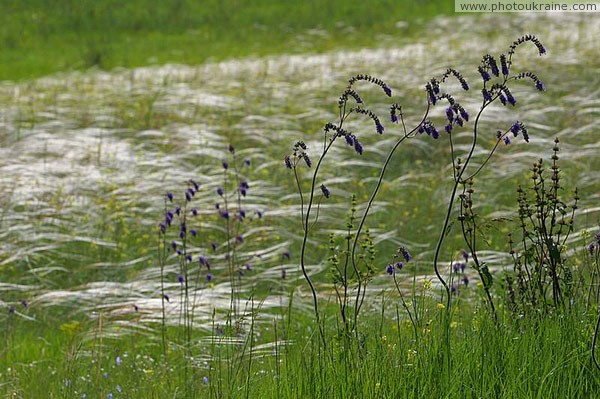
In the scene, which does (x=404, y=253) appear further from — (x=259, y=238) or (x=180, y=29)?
(x=180, y=29)

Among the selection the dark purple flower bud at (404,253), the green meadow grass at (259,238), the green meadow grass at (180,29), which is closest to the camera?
the green meadow grass at (259,238)

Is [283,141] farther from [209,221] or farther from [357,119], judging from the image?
[209,221]

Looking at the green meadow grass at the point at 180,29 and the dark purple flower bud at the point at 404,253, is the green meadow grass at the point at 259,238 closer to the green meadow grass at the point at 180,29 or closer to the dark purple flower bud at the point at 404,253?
the dark purple flower bud at the point at 404,253

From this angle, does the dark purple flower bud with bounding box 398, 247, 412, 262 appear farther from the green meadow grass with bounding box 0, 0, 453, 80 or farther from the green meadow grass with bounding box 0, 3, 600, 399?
the green meadow grass with bounding box 0, 0, 453, 80

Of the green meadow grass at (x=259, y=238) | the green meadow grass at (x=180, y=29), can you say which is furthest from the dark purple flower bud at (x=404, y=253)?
the green meadow grass at (x=180, y=29)

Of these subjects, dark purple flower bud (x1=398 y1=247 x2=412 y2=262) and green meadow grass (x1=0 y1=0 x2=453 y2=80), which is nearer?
dark purple flower bud (x1=398 y1=247 x2=412 y2=262)

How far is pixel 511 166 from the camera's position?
24.4 ft

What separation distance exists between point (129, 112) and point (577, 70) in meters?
5.60

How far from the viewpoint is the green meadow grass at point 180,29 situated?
20.3m

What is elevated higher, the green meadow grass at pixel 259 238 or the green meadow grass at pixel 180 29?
the green meadow grass at pixel 180 29

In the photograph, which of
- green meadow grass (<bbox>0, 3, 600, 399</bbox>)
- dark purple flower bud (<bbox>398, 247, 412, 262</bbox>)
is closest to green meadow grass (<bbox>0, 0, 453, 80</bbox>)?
green meadow grass (<bbox>0, 3, 600, 399</bbox>)

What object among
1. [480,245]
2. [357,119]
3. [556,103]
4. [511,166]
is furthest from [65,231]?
[556,103]

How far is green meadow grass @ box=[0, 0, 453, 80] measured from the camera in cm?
2030

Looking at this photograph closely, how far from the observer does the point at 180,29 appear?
23984 millimetres
